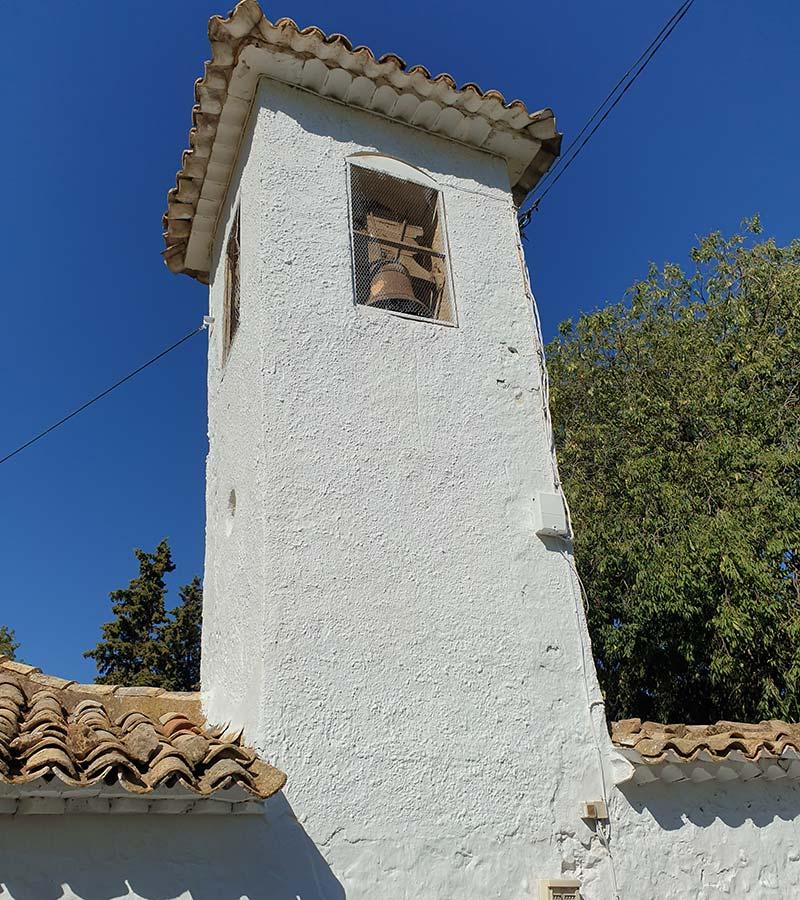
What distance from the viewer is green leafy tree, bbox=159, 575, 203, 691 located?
14.9 metres

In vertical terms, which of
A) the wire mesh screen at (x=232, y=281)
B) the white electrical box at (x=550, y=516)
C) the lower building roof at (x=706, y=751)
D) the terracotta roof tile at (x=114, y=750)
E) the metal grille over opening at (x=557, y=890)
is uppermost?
the wire mesh screen at (x=232, y=281)

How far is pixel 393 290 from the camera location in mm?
5441

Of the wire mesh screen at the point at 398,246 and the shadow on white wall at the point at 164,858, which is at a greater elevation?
the wire mesh screen at the point at 398,246

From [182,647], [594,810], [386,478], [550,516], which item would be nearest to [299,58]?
[386,478]

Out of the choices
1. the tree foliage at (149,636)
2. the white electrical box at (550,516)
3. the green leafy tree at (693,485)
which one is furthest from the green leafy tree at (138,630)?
the white electrical box at (550,516)

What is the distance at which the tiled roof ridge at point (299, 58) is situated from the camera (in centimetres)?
535

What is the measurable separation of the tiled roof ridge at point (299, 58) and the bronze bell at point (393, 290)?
134cm

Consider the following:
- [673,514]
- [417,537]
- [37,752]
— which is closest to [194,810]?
[37,752]

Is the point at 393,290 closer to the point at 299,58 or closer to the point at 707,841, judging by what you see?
the point at 299,58

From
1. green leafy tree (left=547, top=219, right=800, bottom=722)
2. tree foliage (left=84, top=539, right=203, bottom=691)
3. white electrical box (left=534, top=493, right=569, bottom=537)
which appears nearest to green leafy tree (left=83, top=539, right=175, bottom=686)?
tree foliage (left=84, top=539, right=203, bottom=691)

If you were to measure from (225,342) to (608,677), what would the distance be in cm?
891

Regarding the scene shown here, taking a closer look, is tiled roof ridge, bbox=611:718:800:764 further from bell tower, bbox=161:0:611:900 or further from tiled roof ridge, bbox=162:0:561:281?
tiled roof ridge, bbox=162:0:561:281

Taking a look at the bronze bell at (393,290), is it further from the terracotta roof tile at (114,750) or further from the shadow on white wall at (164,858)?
the shadow on white wall at (164,858)

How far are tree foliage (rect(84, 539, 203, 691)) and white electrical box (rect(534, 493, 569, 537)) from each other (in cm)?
1083
